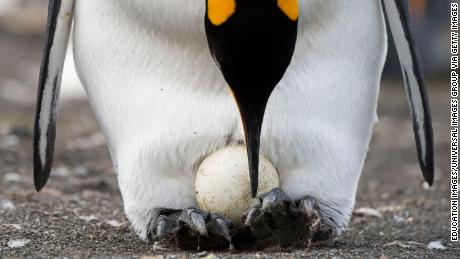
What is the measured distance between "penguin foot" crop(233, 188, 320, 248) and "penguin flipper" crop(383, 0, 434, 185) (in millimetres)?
535

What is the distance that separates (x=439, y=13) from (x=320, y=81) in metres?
6.89

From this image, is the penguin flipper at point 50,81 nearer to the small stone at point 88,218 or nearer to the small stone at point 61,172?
the small stone at point 88,218

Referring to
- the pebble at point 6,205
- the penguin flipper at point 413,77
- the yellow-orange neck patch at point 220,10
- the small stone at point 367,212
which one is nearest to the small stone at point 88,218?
the pebble at point 6,205

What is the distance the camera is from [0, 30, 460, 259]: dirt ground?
2.60m

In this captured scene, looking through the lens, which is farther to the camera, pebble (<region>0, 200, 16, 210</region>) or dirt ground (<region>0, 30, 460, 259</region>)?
pebble (<region>0, 200, 16, 210</region>)

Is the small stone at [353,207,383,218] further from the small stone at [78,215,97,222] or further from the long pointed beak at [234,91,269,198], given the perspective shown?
the long pointed beak at [234,91,269,198]

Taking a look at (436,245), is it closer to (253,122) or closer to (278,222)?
(278,222)

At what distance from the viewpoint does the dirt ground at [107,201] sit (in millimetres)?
2596

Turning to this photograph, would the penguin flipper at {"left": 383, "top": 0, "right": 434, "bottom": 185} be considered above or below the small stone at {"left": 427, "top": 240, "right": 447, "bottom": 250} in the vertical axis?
above

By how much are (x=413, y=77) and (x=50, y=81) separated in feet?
3.48

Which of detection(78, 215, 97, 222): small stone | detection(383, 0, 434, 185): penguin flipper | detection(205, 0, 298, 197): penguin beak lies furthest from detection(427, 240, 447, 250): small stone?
detection(78, 215, 97, 222): small stone

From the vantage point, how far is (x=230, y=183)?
2.52 metres

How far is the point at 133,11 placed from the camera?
2580 millimetres

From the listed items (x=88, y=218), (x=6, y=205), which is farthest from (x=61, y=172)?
(x=88, y=218)
